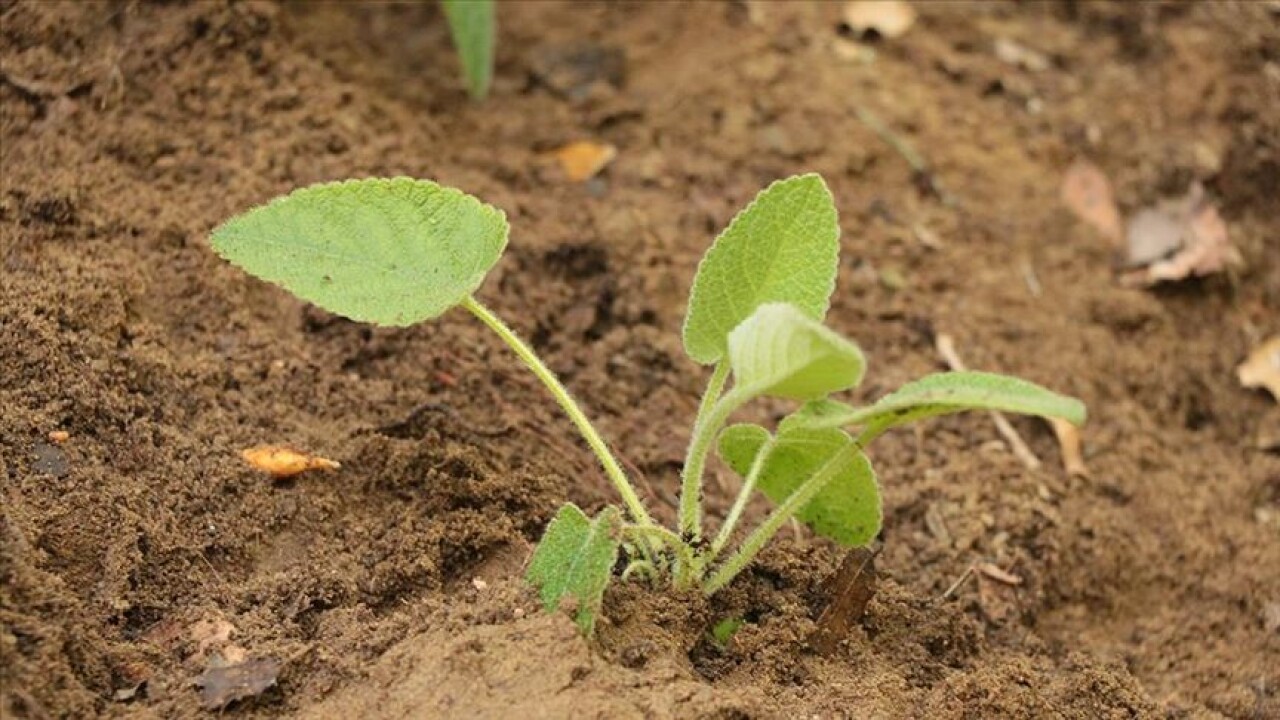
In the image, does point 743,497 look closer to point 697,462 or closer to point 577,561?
point 697,462

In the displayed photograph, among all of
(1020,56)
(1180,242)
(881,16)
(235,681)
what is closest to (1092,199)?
(1180,242)

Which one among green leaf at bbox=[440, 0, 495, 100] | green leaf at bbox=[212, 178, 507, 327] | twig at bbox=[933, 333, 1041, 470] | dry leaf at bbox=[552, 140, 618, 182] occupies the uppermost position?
green leaf at bbox=[212, 178, 507, 327]

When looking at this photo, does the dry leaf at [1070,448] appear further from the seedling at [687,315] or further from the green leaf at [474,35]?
the green leaf at [474,35]

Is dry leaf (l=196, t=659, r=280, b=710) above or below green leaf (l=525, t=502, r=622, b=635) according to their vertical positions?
below

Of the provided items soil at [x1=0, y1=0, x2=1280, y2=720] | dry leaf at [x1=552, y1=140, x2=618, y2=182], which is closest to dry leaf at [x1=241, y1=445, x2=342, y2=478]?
soil at [x1=0, y1=0, x2=1280, y2=720]

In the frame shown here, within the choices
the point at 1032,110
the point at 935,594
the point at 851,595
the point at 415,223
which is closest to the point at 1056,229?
the point at 1032,110

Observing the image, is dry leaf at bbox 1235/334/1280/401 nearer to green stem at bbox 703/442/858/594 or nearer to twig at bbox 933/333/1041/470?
twig at bbox 933/333/1041/470

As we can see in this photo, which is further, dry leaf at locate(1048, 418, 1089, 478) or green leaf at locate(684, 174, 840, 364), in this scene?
dry leaf at locate(1048, 418, 1089, 478)
